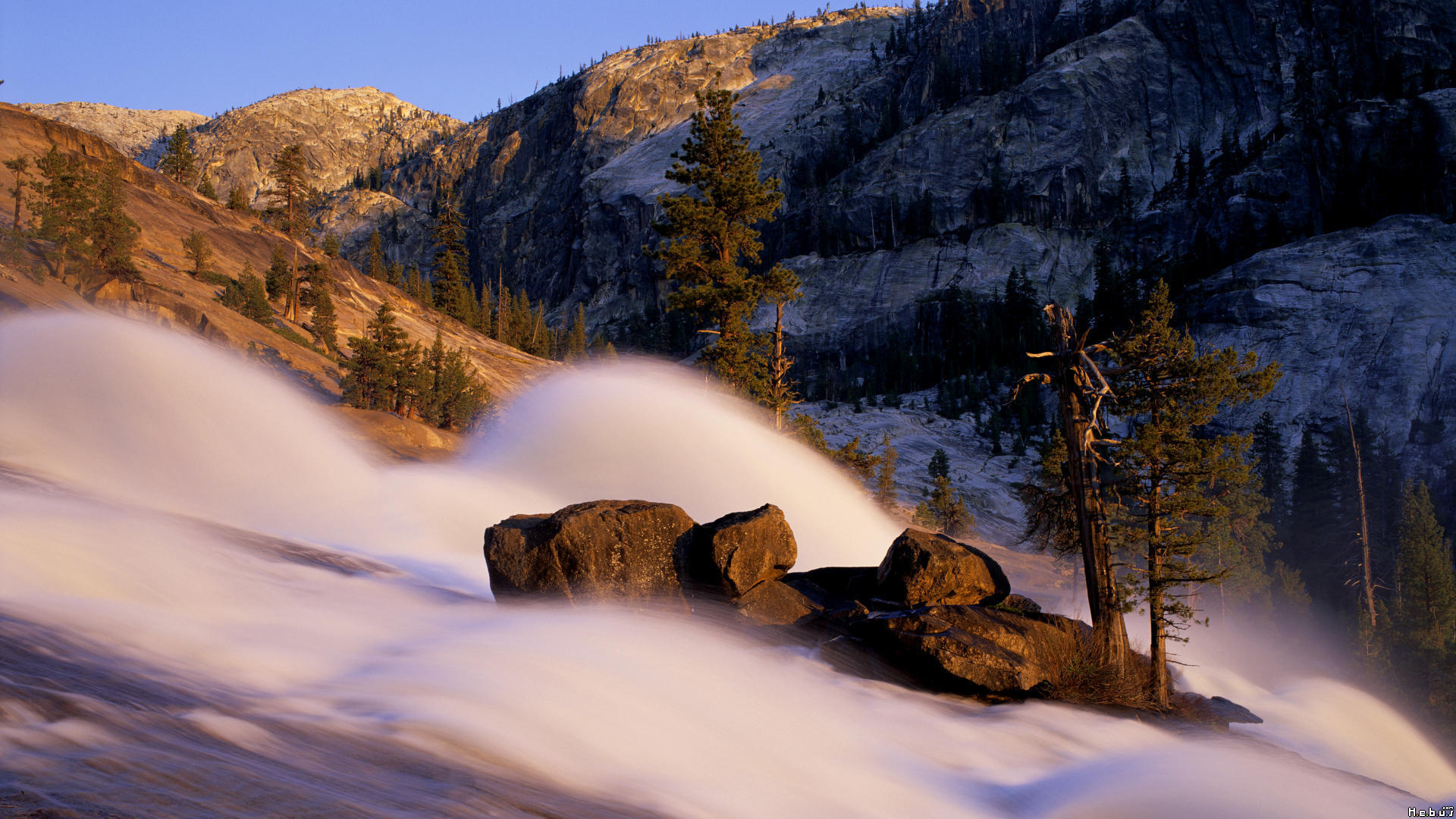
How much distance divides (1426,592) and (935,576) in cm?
4428

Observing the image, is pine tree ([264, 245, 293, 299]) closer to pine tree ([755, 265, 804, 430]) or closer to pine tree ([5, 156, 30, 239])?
pine tree ([5, 156, 30, 239])

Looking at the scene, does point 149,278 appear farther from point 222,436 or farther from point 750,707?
point 750,707

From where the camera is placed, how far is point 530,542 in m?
13.7

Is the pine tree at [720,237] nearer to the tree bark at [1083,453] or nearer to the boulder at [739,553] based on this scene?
the tree bark at [1083,453]

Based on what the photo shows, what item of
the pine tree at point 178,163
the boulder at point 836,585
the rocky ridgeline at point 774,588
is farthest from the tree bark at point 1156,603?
the pine tree at point 178,163

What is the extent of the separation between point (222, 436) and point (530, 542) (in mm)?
13101

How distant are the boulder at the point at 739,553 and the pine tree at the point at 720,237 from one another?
16665 millimetres

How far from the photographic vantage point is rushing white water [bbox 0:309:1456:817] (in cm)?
590

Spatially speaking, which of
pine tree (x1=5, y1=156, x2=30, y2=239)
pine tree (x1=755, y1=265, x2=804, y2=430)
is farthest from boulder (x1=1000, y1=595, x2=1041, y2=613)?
pine tree (x1=5, y1=156, x2=30, y2=239)

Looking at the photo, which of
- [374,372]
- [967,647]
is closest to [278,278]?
[374,372]

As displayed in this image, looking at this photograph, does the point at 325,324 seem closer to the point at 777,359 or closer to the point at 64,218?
the point at 64,218

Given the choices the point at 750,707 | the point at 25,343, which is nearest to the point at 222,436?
the point at 25,343

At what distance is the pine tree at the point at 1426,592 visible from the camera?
42.5m

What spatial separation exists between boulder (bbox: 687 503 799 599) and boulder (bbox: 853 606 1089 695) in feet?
6.03
